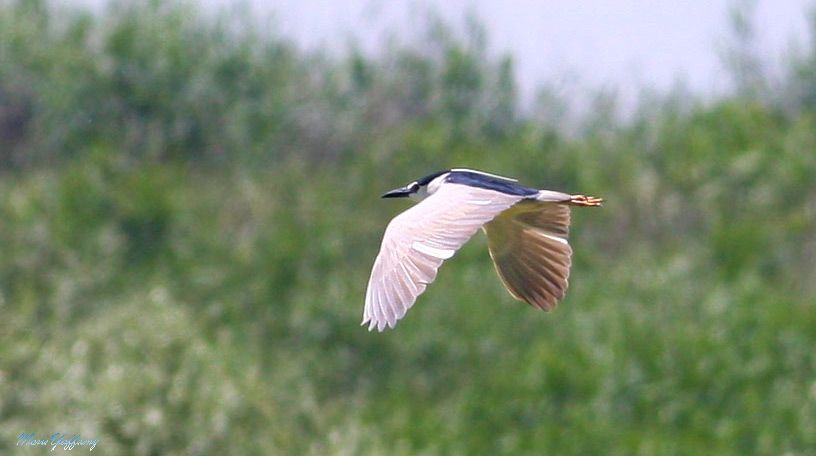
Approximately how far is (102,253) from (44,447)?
317 cm

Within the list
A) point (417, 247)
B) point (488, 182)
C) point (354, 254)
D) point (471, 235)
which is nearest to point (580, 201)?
point (488, 182)

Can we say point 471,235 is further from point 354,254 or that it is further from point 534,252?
point 354,254

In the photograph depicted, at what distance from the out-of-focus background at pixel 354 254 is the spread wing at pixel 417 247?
541cm

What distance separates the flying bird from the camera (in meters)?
4.77

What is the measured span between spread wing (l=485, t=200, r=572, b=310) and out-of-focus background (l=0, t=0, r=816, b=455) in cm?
461

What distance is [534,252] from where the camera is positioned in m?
6.04

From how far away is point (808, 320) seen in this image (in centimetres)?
1231

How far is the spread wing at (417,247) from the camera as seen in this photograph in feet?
15.5

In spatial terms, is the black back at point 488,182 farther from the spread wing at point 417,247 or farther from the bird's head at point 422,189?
the spread wing at point 417,247

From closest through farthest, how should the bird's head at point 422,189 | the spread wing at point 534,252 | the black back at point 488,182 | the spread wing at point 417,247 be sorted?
the spread wing at point 417,247
the black back at point 488,182
the bird's head at point 422,189
the spread wing at point 534,252

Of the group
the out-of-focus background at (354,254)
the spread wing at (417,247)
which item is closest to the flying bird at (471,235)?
the spread wing at (417,247)

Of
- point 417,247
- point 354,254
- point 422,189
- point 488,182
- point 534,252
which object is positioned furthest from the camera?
point 354,254

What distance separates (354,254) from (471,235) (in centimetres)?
873

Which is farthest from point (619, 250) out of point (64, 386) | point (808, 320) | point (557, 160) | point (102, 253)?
point (64, 386)
